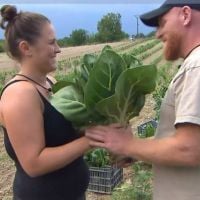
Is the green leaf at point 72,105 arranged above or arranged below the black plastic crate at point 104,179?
above

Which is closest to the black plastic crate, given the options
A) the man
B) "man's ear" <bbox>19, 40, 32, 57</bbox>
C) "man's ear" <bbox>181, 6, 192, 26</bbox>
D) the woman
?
the woman

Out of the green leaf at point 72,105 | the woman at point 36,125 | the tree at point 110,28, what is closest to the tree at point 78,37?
the tree at point 110,28

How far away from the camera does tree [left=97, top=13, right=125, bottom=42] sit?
4919 centimetres

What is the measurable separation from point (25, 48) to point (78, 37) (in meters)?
45.9

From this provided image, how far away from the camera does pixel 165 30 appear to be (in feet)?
5.52

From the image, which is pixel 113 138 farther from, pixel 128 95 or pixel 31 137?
pixel 31 137

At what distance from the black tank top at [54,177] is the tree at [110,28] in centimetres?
4620

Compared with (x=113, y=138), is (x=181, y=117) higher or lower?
higher

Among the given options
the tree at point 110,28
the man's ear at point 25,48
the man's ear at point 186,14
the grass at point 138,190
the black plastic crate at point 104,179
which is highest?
the man's ear at point 186,14

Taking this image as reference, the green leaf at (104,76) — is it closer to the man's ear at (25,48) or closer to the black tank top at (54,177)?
the black tank top at (54,177)

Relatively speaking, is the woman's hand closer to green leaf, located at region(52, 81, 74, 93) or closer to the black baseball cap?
green leaf, located at region(52, 81, 74, 93)

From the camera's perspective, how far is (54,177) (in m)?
2.18

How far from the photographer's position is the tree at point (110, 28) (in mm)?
49188

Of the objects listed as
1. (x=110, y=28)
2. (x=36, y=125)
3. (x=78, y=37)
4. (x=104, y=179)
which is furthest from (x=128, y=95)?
(x=110, y=28)
